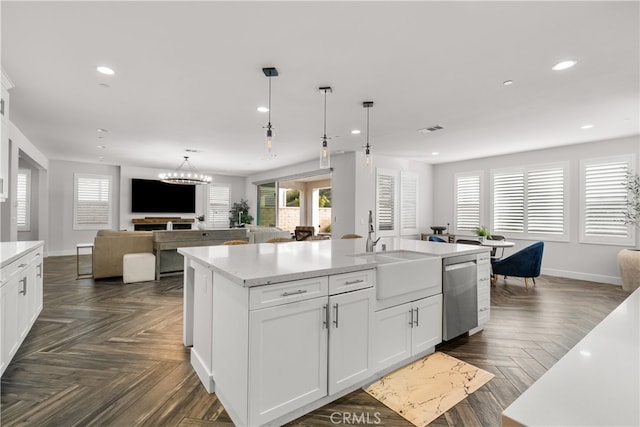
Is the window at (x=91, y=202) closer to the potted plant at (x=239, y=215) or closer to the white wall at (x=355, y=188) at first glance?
the potted plant at (x=239, y=215)

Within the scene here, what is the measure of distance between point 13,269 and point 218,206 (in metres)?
8.45

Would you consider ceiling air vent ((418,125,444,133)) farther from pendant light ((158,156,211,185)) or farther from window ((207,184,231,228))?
window ((207,184,231,228))

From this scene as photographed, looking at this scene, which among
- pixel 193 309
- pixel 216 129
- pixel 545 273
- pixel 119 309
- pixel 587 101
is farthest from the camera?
Result: pixel 545 273

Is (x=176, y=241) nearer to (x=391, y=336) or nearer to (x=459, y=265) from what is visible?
(x=391, y=336)

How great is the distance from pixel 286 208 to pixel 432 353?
10.1 metres

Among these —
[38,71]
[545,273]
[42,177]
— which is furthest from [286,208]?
[38,71]

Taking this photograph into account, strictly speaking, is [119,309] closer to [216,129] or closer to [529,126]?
[216,129]

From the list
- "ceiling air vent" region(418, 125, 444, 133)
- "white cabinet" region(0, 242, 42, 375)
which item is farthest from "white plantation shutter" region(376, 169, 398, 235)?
"white cabinet" region(0, 242, 42, 375)

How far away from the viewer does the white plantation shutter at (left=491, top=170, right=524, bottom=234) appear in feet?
21.5

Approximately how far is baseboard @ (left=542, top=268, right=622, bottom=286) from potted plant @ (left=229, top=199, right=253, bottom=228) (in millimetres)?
8567

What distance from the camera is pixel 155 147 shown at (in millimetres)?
6391

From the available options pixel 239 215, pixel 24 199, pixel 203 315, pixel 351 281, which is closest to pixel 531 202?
pixel 351 281

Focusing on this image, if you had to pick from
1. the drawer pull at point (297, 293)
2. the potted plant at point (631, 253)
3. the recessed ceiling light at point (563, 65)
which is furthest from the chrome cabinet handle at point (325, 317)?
the potted plant at point (631, 253)

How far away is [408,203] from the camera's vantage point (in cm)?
771
